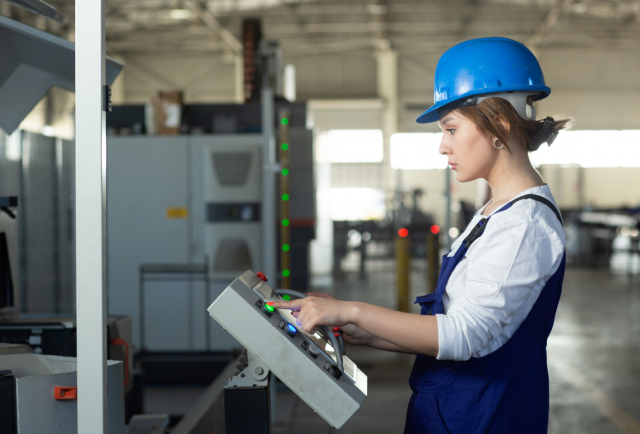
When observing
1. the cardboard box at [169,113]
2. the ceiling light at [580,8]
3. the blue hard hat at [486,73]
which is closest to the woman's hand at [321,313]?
the blue hard hat at [486,73]

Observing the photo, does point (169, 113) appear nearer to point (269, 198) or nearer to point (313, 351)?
point (269, 198)

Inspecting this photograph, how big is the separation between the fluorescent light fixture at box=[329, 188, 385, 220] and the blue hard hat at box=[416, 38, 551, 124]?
1317cm

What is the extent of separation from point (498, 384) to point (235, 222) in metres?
3.51

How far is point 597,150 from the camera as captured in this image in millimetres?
16641

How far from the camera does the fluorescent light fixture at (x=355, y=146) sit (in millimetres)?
16047

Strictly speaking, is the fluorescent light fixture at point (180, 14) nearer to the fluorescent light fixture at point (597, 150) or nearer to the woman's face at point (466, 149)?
the fluorescent light fixture at point (597, 150)

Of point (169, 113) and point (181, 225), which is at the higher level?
point (169, 113)

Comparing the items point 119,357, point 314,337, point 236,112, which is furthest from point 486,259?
point 236,112

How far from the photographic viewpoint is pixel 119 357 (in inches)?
78.7

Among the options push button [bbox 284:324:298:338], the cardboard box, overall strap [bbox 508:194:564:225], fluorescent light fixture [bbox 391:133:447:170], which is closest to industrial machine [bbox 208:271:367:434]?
push button [bbox 284:324:298:338]

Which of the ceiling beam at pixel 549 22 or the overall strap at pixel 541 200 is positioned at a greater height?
the ceiling beam at pixel 549 22

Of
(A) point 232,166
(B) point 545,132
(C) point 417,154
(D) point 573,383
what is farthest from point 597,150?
(B) point 545,132

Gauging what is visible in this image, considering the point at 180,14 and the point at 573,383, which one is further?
the point at 180,14

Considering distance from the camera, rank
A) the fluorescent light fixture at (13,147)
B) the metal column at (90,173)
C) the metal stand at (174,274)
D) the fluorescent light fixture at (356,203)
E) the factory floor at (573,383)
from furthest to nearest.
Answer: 1. the fluorescent light fixture at (356,203)
2. the fluorescent light fixture at (13,147)
3. the metal stand at (174,274)
4. the factory floor at (573,383)
5. the metal column at (90,173)
